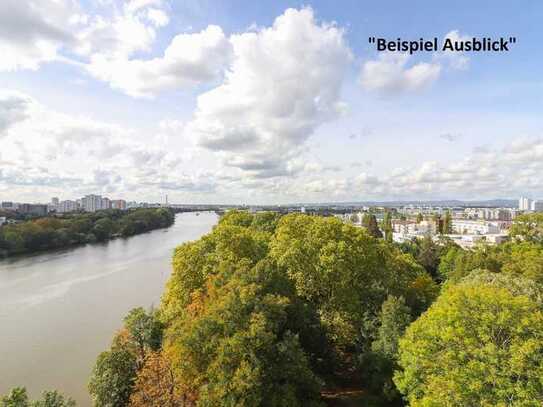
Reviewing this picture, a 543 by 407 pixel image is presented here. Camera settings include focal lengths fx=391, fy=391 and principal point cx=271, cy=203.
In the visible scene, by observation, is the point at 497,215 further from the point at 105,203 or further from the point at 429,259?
the point at 105,203

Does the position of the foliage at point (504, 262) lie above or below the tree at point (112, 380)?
above

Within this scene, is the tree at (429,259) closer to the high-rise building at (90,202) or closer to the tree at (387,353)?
the tree at (387,353)

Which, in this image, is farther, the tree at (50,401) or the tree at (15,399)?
the tree at (50,401)

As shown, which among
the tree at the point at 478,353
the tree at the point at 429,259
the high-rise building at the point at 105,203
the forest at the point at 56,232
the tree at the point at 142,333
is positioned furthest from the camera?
the high-rise building at the point at 105,203

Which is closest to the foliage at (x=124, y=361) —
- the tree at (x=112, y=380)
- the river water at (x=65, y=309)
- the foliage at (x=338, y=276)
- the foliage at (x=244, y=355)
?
the tree at (x=112, y=380)

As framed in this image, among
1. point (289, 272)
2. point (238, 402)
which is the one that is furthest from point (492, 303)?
point (289, 272)

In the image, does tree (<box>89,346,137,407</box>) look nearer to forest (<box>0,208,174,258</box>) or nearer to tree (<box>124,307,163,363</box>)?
tree (<box>124,307,163,363</box>)
